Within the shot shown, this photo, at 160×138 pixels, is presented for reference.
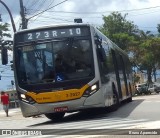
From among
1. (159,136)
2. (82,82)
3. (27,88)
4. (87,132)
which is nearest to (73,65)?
(82,82)

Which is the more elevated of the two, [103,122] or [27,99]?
[27,99]

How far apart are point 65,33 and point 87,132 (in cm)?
552

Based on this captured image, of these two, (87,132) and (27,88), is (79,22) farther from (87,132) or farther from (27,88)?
(87,132)

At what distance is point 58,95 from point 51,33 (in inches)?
86.8

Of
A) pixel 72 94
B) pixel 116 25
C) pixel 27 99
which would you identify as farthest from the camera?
pixel 116 25

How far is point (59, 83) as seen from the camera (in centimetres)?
1589

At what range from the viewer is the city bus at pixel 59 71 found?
15859 millimetres

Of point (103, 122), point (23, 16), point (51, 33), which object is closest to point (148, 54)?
point (23, 16)

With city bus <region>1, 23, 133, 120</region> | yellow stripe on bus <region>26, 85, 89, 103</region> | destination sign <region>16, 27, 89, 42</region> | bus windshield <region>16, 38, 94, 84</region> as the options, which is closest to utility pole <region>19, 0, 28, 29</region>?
destination sign <region>16, 27, 89, 42</region>

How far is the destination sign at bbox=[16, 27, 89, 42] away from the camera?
645 inches

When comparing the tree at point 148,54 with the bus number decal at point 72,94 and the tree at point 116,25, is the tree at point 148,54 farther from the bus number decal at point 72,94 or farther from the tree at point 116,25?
the bus number decal at point 72,94

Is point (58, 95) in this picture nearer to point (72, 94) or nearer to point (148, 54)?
point (72, 94)

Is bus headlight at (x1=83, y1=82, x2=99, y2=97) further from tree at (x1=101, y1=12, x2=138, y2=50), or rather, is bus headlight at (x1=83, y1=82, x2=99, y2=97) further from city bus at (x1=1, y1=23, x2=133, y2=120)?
tree at (x1=101, y1=12, x2=138, y2=50)

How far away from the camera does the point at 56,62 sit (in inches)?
632
